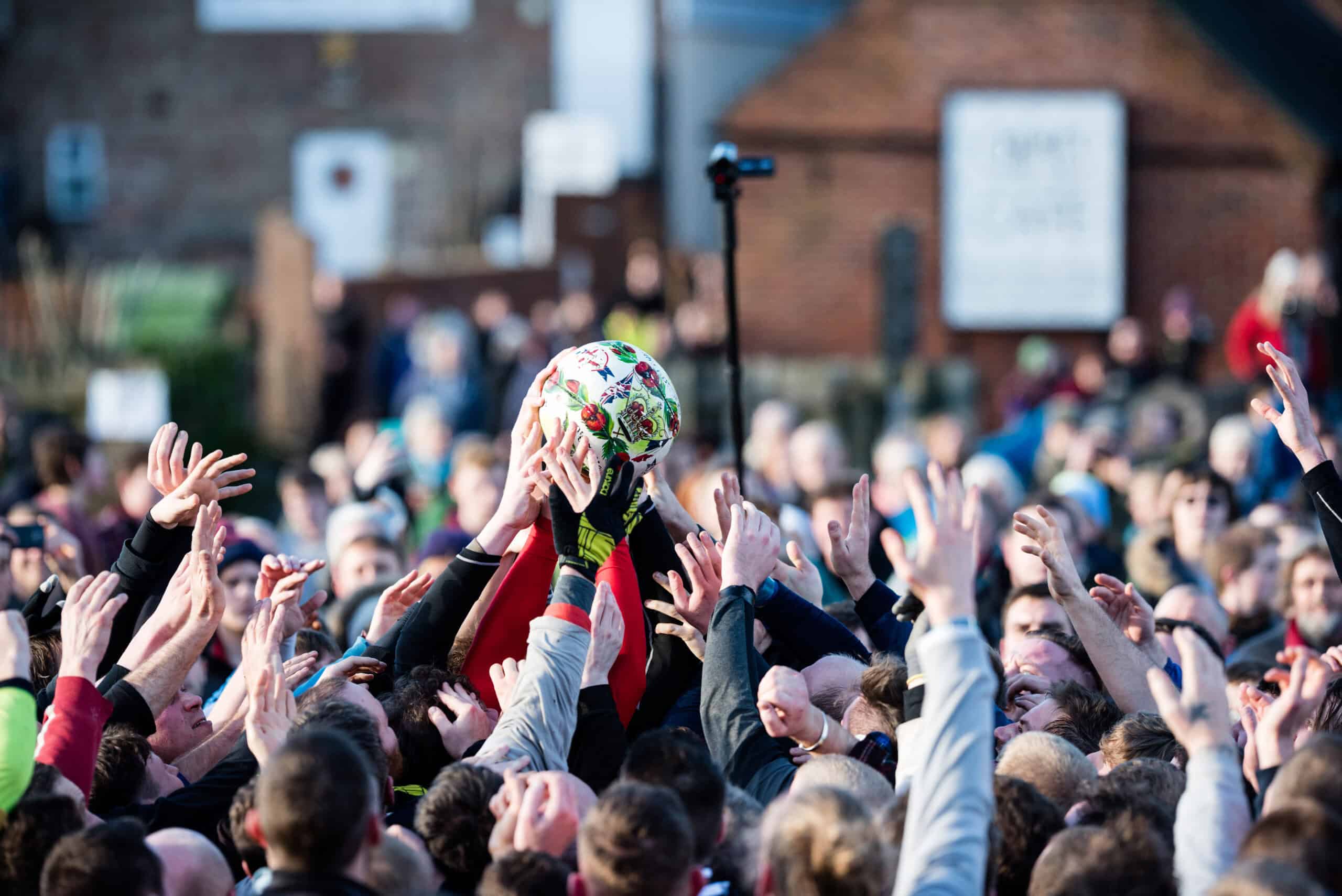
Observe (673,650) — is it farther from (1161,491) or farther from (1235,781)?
(1161,491)

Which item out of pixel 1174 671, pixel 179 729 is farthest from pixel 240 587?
pixel 1174 671

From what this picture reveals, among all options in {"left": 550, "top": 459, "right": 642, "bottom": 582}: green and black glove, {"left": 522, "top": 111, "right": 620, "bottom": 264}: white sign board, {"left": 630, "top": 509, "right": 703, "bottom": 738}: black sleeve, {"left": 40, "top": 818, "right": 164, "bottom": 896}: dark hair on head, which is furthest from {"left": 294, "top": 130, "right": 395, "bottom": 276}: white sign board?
{"left": 40, "top": 818, "right": 164, "bottom": 896}: dark hair on head

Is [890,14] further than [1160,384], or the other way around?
[890,14]

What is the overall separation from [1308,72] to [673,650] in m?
15.6

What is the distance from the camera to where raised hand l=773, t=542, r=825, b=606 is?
5.21 m

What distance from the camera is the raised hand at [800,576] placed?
521 cm

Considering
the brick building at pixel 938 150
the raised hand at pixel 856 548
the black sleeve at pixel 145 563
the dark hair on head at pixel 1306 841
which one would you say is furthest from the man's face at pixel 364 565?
the brick building at pixel 938 150

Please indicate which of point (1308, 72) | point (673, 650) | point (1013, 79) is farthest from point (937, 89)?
point (673, 650)

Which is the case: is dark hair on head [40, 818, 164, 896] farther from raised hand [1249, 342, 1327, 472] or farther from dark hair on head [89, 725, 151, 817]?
raised hand [1249, 342, 1327, 472]

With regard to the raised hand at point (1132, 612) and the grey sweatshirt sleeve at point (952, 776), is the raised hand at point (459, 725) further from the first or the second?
the raised hand at point (1132, 612)

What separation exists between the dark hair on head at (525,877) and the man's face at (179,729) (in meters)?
1.56

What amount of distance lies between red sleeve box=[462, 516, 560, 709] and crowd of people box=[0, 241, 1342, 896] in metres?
0.01

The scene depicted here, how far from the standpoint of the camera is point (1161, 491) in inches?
321

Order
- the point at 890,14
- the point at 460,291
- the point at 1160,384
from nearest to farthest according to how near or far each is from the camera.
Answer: the point at 1160,384, the point at 890,14, the point at 460,291
